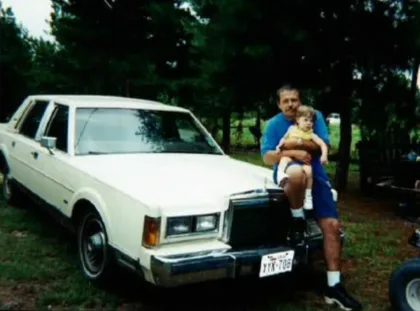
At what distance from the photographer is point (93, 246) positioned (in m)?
4.01

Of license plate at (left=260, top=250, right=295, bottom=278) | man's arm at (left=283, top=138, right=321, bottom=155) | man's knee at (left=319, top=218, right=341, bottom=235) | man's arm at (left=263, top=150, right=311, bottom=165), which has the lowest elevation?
license plate at (left=260, top=250, right=295, bottom=278)

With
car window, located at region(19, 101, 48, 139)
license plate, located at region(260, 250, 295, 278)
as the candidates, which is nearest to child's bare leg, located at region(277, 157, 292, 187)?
license plate, located at region(260, 250, 295, 278)

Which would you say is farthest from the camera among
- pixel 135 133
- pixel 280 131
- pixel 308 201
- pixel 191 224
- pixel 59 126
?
pixel 59 126

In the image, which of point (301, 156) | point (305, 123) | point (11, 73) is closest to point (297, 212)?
point (301, 156)

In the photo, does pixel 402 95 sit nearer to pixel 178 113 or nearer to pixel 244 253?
pixel 178 113

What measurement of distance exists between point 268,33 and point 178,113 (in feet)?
7.83

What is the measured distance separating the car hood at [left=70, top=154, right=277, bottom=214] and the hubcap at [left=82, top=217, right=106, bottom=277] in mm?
438

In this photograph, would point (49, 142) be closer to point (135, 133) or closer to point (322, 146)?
point (135, 133)

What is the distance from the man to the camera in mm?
3832

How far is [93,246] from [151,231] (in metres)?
0.88

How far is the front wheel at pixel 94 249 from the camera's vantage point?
3869mm

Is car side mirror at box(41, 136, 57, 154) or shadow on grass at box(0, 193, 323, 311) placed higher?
car side mirror at box(41, 136, 57, 154)

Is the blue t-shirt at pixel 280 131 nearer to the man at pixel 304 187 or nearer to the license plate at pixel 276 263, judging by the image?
the man at pixel 304 187

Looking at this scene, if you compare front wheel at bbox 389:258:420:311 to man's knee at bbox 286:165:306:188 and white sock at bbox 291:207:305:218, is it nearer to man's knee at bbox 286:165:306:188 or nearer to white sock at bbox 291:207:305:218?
white sock at bbox 291:207:305:218
